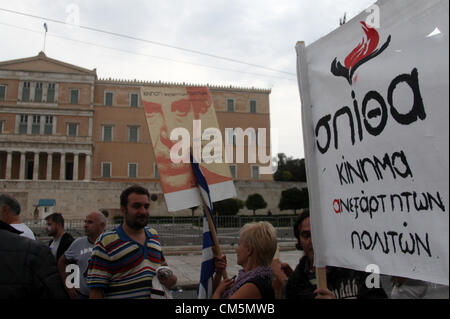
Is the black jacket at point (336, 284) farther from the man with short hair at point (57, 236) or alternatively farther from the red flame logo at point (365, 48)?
the man with short hair at point (57, 236)

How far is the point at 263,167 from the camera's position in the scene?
44.0 metres

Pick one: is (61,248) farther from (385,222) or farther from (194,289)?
(194,289)

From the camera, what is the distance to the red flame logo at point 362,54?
71.5 inches

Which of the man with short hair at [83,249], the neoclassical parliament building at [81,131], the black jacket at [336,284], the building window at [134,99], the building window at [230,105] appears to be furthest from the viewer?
the building window at [230,105]

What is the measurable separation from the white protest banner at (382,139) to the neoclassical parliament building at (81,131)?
112 feet

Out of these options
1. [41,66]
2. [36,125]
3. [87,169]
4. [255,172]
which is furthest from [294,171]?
[41,66]

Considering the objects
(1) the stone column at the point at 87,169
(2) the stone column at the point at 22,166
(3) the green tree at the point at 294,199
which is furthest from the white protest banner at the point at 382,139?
(2) the stone column at the point at 22,166

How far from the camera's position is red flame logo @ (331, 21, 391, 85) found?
1.82m

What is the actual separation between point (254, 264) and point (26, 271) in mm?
1145

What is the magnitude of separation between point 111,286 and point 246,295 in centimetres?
93

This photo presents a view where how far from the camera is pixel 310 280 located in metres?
2.29

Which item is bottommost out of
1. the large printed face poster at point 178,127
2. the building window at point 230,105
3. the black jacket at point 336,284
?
the black jacket at point 336,284

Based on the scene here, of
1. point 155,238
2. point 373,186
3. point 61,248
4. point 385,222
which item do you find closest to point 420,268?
point 385,222

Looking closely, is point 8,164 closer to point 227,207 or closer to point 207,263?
point 227,207
